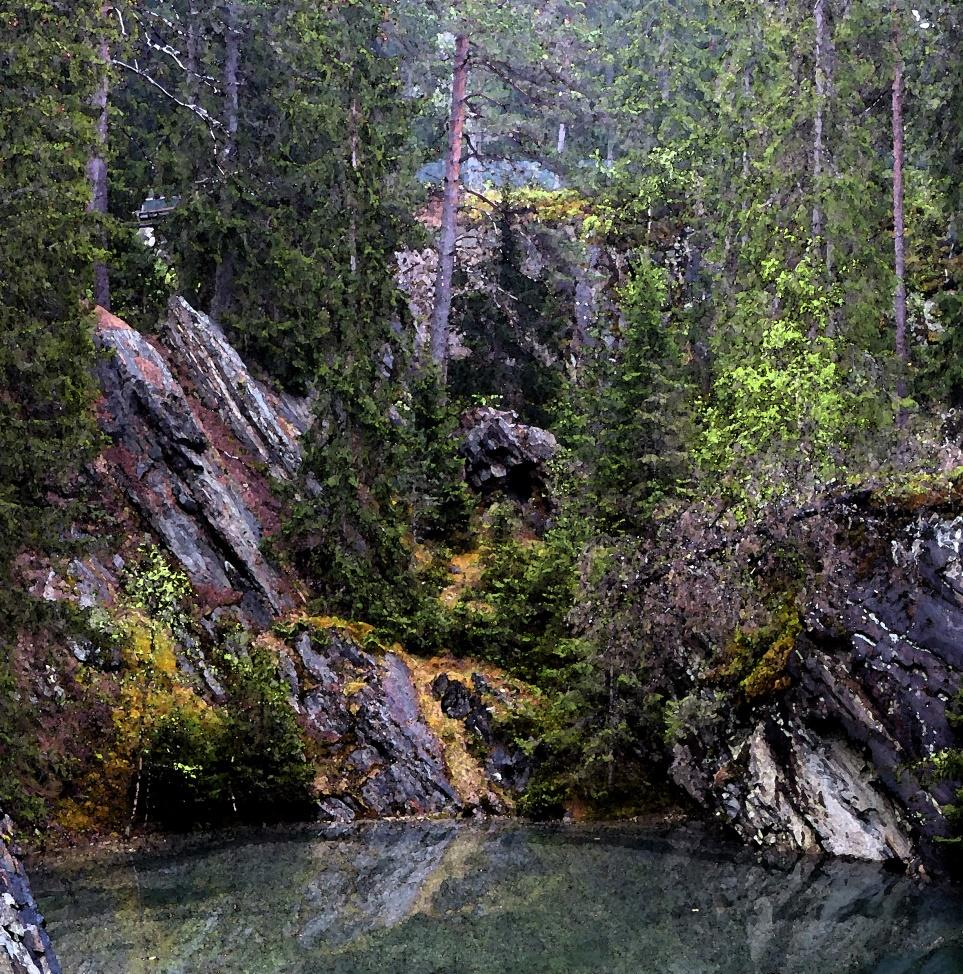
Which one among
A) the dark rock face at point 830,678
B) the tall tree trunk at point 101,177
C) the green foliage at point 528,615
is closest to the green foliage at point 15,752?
the green foliage at point 528,615

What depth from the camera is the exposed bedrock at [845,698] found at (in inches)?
508

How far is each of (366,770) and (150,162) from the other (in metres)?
14.4

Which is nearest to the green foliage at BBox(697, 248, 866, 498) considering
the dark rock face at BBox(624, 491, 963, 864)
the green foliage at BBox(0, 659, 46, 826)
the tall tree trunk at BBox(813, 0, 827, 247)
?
the dark rock face at BBox(624, 491, 963, 864)

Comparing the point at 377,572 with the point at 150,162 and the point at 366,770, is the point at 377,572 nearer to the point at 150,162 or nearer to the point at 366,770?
the point at 366,770

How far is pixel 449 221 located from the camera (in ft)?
83.6

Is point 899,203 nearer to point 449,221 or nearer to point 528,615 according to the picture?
point 449,221

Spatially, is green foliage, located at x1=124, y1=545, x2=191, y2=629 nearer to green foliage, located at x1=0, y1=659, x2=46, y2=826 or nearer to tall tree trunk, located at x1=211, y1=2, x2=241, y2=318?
green foliage, located at x1=0, y1=659, x2=46, y2=826

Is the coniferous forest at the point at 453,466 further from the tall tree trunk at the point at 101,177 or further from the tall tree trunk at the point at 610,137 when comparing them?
the tall tree trunk at the point at 610,137

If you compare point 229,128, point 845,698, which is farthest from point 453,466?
point 845,698

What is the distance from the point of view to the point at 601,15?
164 feet

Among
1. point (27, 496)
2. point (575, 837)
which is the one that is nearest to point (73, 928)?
point (27, 496)

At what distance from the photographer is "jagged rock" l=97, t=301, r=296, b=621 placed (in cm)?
1838

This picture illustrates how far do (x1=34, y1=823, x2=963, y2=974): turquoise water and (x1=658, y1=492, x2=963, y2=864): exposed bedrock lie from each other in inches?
29.0

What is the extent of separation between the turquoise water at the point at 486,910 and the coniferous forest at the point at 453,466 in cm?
60
